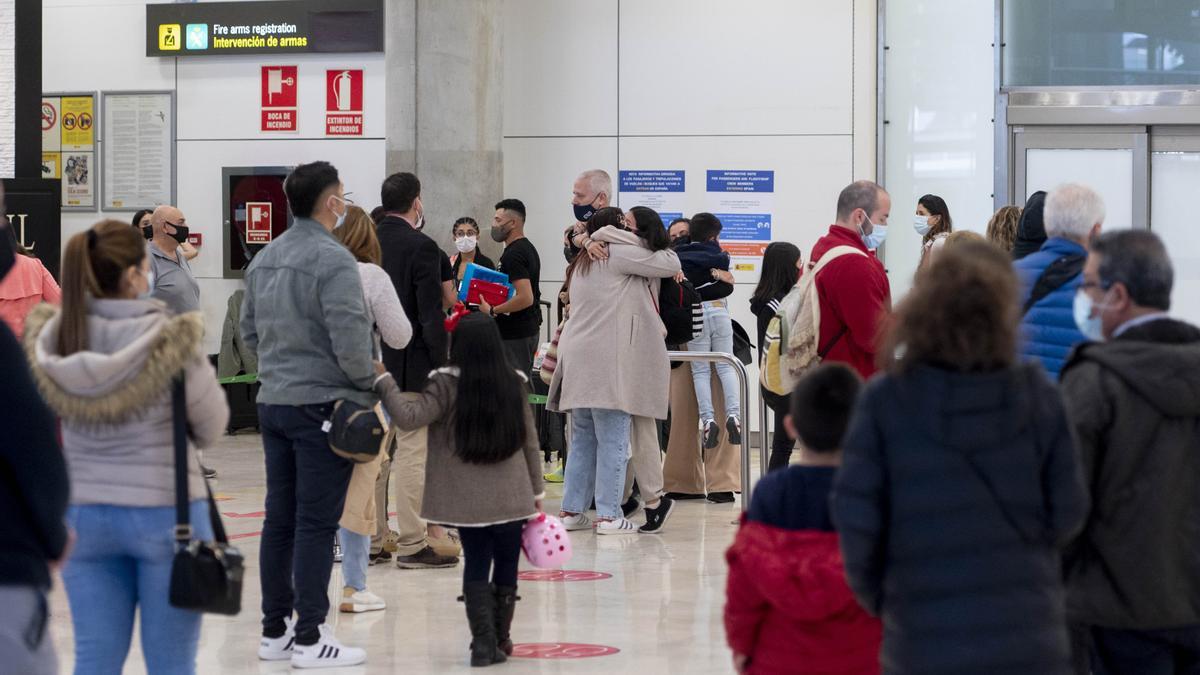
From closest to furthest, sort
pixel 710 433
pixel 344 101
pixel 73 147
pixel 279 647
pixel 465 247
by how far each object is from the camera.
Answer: pixel 279 647, pixel 710 433, pixel 465 247, pixel 344 101, pixel 73 147

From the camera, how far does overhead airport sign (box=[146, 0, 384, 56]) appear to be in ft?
40.9

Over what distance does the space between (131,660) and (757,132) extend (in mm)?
7624

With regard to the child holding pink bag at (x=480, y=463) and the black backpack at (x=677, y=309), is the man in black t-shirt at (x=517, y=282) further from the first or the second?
the child holding pink bag at (x=480, y=463)

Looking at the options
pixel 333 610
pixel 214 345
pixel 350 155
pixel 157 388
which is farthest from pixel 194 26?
pixel 157 388

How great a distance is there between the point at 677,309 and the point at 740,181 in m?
3.76

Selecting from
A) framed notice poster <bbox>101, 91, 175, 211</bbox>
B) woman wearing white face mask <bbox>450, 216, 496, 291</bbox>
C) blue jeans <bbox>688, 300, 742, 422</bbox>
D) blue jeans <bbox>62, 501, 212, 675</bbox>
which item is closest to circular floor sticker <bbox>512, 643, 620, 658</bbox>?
blue jeans <bbox>62, 501, 212, 675</bbox>

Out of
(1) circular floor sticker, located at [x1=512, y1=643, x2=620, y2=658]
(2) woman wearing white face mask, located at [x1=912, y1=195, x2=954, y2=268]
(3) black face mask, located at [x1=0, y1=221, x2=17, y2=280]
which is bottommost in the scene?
(1) circular floor sticker, located at [x1=512, y1=643, x2=620, y2=658]

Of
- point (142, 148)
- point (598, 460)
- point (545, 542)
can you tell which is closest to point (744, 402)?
point (598, 460)

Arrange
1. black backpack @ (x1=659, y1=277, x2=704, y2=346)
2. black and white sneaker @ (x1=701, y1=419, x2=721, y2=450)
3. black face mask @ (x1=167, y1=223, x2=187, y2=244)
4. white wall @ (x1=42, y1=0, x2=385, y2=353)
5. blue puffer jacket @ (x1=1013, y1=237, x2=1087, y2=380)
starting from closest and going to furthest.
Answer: blue puffer jacket @ (x1=1013, y1=237, x2=1087, y2=380) < black face mask @ (x1=167, y1=223, x2=187, y2=244) < black backpack @ (x1=659, y1=277, x2=704, y2=346) < black and white sneaker @ (x1=701, y1=419, x2=721, y2=450) < white wall @ (x1=42, y1=0, x2=385, y2=353)

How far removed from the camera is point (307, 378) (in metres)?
4.91

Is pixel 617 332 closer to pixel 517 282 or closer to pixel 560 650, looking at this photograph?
pixel 517 282

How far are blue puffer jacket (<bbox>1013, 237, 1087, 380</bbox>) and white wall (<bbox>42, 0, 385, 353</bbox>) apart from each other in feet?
29.0

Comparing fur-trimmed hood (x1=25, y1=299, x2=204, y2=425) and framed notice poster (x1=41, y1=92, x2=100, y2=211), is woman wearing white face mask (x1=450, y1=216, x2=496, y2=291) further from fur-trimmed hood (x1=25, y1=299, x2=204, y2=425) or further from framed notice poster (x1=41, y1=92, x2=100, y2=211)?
fur-trimmed hood (x1=25, y1=299, x2=204, y2=425)

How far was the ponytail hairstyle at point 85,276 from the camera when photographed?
344 cm
